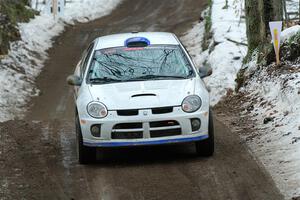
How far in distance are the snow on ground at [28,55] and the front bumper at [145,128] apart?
283 inches

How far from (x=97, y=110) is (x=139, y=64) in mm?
1359

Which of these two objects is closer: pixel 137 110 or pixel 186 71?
pixel 137 110

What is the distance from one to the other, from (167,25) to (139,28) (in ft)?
4.04

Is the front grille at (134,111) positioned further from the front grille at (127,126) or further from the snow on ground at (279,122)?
the snow on ground at (279,122)

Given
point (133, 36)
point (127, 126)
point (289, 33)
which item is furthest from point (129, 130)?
point (289, 33)

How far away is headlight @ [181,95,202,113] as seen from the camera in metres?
8.40

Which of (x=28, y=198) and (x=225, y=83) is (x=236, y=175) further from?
(x=225, y=83)

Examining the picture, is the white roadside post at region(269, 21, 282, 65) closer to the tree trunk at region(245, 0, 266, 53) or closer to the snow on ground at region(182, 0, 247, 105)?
the tree trunk at region(245, 0, 266, 53)

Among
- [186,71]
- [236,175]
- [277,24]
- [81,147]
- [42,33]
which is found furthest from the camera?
[42,33]

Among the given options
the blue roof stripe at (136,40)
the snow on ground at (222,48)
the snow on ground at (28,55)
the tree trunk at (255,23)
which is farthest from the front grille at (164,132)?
the snow on ground at (28,55)

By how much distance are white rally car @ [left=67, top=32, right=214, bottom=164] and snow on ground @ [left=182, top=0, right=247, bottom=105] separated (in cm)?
463

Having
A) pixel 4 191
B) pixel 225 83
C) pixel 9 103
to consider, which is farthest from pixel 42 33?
pixel 4 191

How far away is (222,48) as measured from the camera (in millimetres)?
17375

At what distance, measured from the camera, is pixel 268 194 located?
23.4 ft
